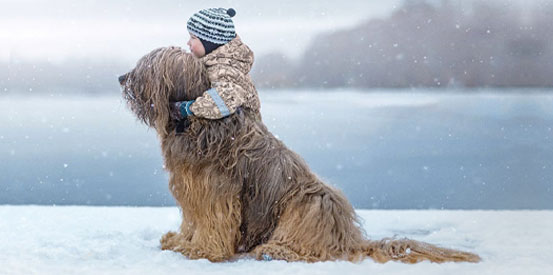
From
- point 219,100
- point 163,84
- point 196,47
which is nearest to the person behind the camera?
point 219,100

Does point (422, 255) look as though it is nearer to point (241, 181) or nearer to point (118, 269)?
point (241, 181)

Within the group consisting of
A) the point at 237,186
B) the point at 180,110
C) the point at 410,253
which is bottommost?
the point at 410,253

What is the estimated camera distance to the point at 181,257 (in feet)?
13.8

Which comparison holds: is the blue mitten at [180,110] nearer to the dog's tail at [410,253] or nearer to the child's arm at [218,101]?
the child's arm at [218,101]

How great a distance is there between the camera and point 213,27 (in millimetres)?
4199

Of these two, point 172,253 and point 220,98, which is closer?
point 220,98

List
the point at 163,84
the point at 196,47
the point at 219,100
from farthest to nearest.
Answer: the point at 196,47
the point at 163,84
the point at 219,100

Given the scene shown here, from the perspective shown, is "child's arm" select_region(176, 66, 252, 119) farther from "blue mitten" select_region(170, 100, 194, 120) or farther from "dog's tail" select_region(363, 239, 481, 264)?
"dog's tail" select_region(363, 239, 481, 264)

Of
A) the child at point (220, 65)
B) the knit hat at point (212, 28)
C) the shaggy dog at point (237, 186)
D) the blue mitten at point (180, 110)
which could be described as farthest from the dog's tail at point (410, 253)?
the knit hat at point (212, 28)

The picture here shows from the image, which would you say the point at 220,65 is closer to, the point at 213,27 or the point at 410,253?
the point at 213,27

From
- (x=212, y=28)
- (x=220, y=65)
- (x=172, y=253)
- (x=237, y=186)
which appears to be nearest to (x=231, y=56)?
(x=220, y=65)

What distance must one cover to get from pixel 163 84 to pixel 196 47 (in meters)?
0.32

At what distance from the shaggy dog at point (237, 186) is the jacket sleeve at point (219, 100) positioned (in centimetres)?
9

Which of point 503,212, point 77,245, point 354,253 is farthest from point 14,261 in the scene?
point 503,212
